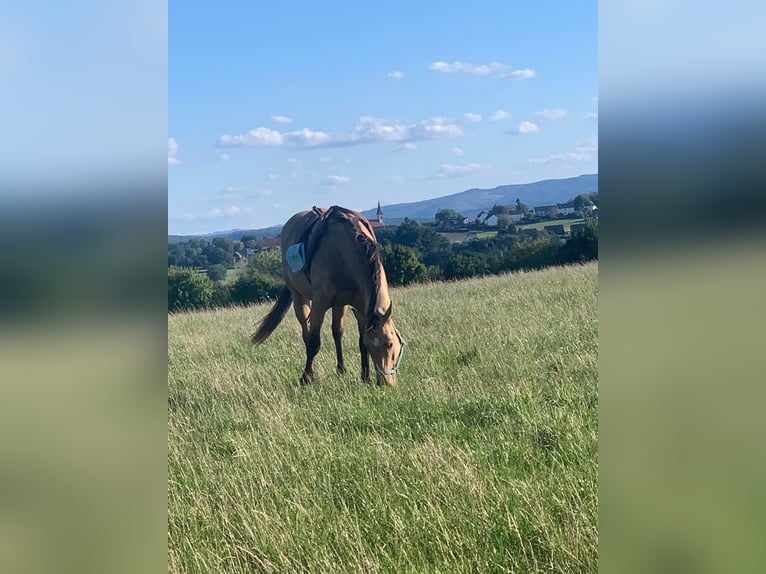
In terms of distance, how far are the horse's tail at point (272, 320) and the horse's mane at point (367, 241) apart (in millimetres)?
1688

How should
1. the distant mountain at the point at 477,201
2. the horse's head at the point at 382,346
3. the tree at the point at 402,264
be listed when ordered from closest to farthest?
the horse's head at the point at 382,346 < the distant mountain at the point at 477,201 < the tree at the point at 402,264

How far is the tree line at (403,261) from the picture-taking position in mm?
17766

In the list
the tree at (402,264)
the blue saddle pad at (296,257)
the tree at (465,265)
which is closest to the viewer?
the blue saddle pad at (296,257)

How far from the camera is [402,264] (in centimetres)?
1978

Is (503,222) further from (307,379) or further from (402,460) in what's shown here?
(402,460)

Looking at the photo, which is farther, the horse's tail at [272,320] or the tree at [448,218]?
the tree at [448,218]

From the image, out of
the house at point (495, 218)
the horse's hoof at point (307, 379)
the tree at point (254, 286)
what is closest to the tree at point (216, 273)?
the tree at point (254, 286)

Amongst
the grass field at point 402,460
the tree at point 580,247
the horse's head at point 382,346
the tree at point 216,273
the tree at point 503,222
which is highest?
the tree at point 503,222

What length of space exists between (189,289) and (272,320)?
13.4m

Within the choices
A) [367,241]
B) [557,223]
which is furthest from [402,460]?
[557,223]

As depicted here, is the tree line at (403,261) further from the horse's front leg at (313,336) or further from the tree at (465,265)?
the horse's front leg at (313,336)
